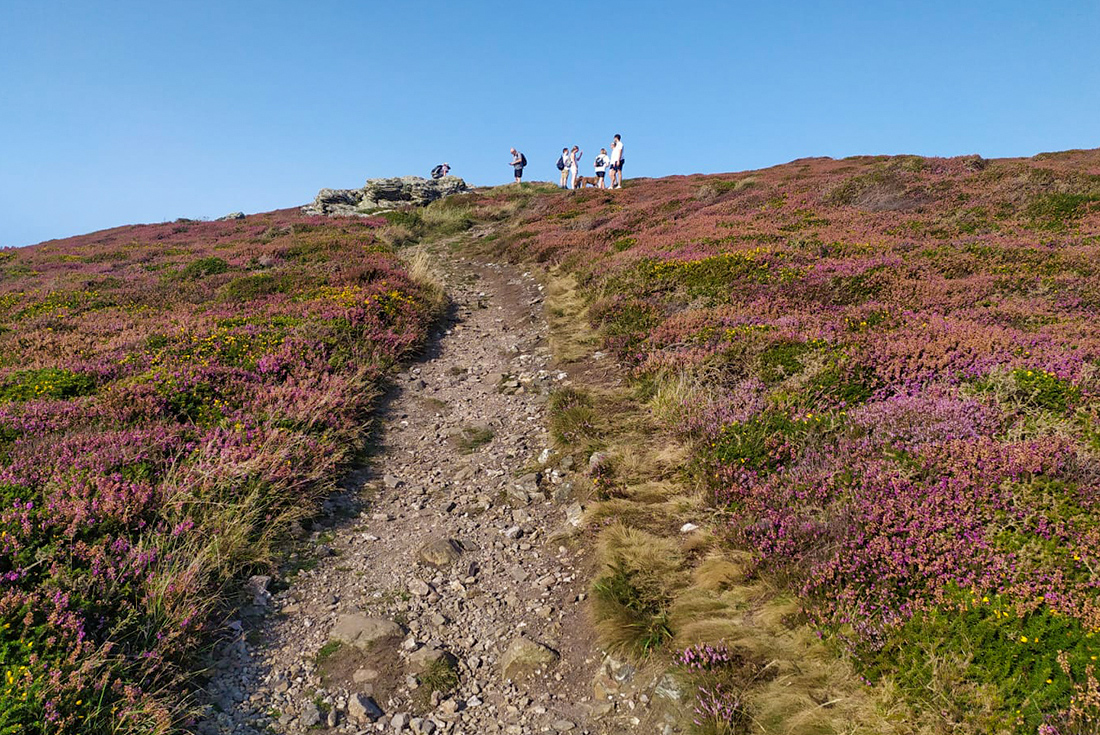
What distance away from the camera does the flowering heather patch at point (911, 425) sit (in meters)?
3.94

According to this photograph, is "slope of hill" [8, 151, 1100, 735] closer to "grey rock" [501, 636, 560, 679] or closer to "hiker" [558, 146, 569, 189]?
"grey rock" [501, 636, 560, 679]

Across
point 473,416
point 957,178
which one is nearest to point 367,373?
point 473,416

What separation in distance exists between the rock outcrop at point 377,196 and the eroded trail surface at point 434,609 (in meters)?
37.6

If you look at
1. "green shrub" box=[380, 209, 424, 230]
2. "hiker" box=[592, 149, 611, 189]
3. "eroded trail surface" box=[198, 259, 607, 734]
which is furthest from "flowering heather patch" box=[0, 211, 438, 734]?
"hiker" box=[592, 149, 611, 189]

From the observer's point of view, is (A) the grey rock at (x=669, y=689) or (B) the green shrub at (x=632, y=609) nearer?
(A) the grey rock at (x=669, y=689)

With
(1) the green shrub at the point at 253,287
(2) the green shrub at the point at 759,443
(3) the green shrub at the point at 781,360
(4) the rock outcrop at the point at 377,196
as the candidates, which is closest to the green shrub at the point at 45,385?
(1) the green shrub at the point at 253,287

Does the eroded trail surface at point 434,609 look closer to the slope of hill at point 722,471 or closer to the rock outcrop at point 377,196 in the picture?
the slope of hill at point 722,471

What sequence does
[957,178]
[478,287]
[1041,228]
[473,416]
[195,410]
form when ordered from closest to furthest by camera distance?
[195,410] < [473,416] < [1041,228] < [478,287] < [957,178]

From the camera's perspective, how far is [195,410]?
867cm

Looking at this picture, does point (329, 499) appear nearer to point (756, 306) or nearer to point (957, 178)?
point (756, 306)

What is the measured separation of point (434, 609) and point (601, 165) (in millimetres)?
38933

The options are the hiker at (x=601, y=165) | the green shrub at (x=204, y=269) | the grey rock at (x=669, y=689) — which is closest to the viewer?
the grey rock at (x=669, y=689)

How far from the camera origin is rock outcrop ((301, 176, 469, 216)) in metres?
43.8

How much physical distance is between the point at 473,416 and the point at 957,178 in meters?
26.0
